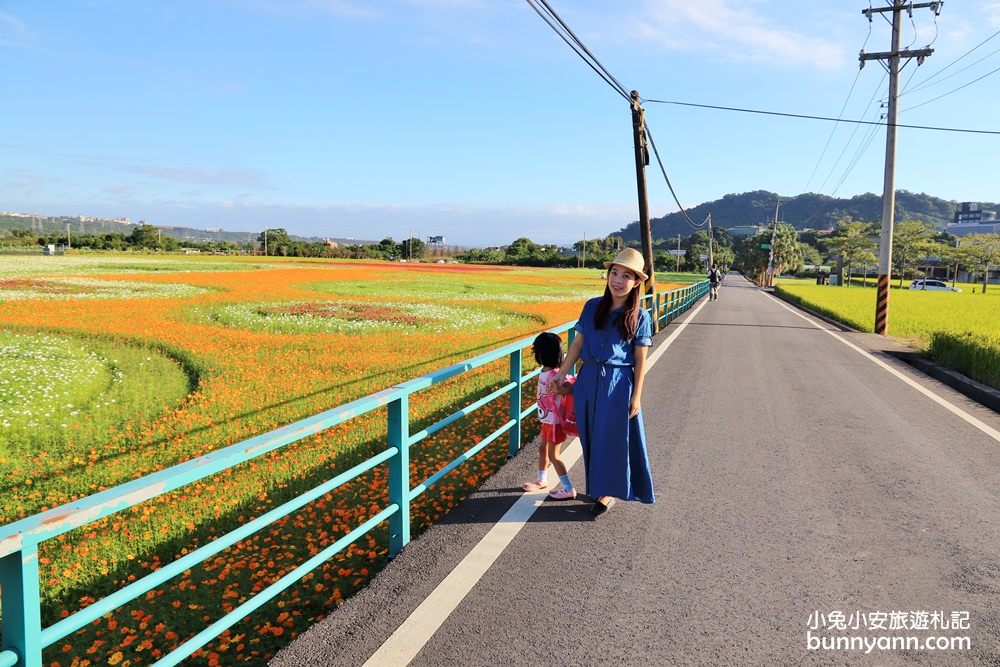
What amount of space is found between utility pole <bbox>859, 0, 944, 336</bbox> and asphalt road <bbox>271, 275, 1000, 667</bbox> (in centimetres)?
1296

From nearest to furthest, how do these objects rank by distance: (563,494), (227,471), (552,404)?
(552,404) → (563,494) → (227,471)

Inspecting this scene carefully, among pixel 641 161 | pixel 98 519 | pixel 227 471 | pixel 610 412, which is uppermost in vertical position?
pixel 641 161

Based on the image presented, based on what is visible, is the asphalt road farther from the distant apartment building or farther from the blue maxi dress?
the distant apartment building

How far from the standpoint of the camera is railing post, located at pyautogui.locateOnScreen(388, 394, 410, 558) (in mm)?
3475

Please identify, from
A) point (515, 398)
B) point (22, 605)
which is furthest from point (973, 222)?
point (22, 605)

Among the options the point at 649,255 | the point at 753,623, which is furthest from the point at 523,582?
the point at 649,255

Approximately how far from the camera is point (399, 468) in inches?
138

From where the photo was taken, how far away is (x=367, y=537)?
177 inches

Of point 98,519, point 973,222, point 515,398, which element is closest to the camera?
point 98,519

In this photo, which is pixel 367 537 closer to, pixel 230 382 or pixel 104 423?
pixel 104 423

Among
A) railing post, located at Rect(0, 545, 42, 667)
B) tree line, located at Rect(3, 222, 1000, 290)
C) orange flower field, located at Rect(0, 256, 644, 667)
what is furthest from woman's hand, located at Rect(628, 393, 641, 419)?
tree line, located at Rect(3, 222, 1000, 290)

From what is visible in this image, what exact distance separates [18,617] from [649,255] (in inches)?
724

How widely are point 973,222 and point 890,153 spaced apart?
187 m

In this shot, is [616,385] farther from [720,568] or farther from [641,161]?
[641,161]
